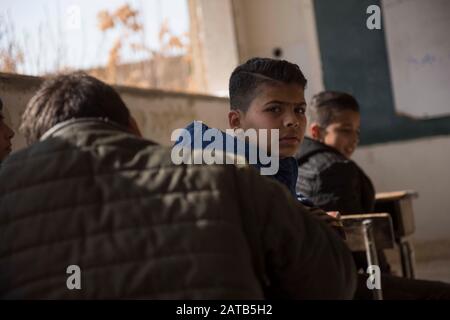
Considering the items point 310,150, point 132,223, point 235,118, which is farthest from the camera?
point 310,150

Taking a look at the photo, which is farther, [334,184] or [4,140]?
[334,184]

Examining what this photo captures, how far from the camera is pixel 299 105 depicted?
8.36ft

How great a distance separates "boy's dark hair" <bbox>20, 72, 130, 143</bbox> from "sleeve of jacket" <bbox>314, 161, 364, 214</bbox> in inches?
71.1

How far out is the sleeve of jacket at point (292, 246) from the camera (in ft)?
4.38

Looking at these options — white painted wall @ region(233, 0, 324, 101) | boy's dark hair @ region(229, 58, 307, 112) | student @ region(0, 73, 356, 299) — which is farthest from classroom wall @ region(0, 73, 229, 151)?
student @ region(0, 73, 356, 299)

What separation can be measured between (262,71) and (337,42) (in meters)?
4.33

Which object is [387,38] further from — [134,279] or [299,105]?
[134,279]

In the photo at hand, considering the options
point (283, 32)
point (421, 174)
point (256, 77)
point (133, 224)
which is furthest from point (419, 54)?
point (133, 224)

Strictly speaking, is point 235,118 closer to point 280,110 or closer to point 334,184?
point 280,110

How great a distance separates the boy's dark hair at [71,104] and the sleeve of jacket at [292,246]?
284 millimetres

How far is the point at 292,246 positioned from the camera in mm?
1352

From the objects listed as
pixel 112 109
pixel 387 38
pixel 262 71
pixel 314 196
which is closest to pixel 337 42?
pixel 387 38

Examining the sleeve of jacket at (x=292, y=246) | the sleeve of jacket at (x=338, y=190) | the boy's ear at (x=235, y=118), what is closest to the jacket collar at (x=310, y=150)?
the sleeve of jacket at (x=338, y=190)

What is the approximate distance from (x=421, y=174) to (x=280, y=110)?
4.31m
